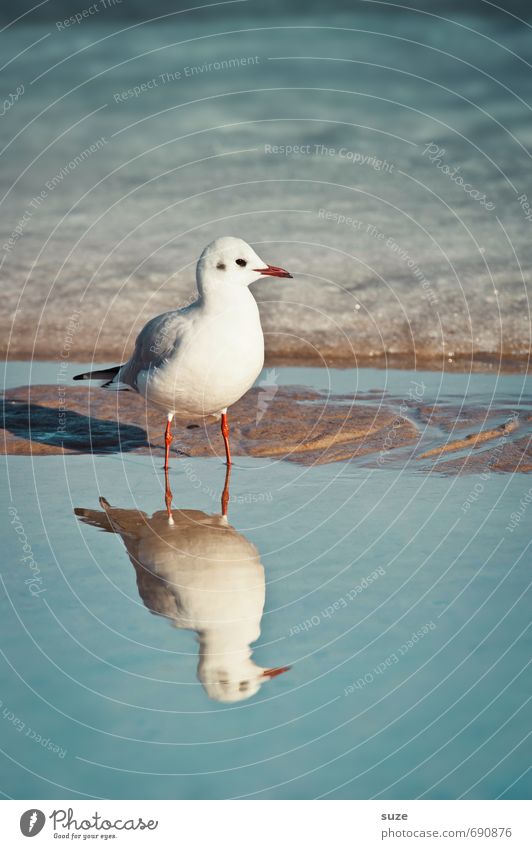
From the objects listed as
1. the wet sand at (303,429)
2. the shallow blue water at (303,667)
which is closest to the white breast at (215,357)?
the wet sand at (303,429)

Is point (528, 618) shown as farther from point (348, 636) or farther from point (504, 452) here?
point (504, 452)

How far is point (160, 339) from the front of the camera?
26.2 feet

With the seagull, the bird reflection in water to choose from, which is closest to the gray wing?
the seagull

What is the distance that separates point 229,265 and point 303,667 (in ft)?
14.4

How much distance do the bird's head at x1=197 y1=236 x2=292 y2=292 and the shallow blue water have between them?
2142 mm

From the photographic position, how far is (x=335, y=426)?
29.7ft

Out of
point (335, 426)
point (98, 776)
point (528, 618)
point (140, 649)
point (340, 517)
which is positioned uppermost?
point (335, 426)

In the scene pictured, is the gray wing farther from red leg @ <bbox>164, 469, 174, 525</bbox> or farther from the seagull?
red leg @ <bbox>164, 469, 174, 525</bbox>

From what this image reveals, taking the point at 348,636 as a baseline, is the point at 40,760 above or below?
below

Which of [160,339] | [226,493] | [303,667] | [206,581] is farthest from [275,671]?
[160,339]

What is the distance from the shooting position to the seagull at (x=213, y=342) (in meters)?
7.61

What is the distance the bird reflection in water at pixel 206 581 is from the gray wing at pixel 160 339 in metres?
1.35

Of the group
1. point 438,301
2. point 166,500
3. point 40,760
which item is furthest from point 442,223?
point 40,760

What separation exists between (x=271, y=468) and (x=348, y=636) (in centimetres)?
355
